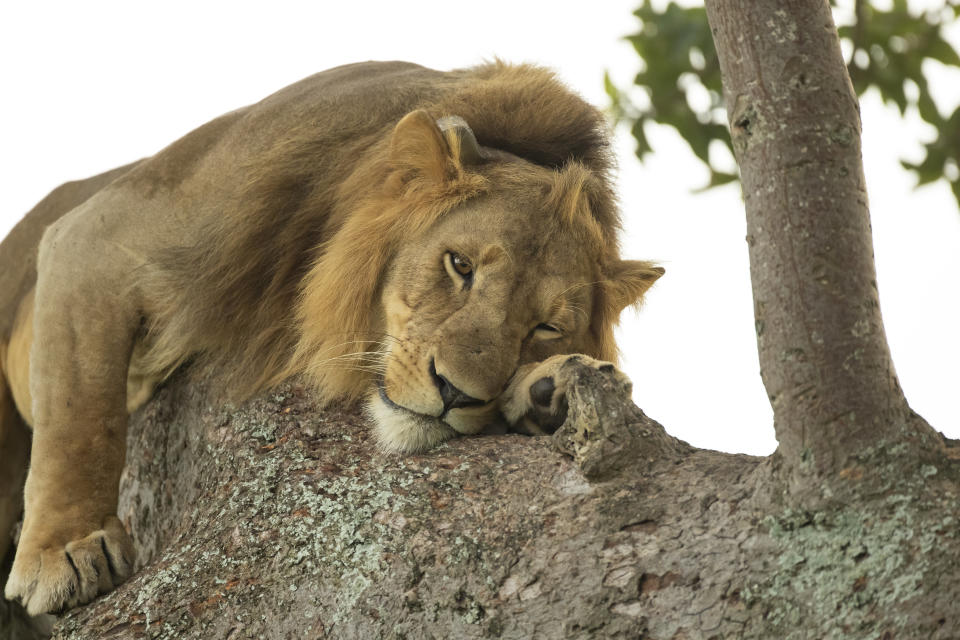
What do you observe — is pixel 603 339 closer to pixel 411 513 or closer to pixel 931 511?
pixel 411 513

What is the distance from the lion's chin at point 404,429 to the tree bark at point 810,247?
1.42 meters

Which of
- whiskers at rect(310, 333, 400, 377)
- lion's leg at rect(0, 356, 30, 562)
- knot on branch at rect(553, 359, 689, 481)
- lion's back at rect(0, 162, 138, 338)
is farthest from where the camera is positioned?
lion's back at rect(0, 162, 138, 338)

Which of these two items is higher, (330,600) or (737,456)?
(737,456)

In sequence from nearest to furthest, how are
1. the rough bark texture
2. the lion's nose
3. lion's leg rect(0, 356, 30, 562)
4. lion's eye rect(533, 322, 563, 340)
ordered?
1. the rough bark texture
2. the lion's nose
3. lion's eye rect(533, 322, 563, 340)
4. lion's leg rect(0, 356, 30, 562)

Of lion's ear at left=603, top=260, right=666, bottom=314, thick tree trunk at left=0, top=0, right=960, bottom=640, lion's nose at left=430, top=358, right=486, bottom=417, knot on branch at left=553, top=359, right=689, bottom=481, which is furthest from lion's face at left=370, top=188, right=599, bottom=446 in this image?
knot on branch at left=553, top=359, right=689, bottom=481

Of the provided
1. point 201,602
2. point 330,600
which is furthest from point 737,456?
point 201,602

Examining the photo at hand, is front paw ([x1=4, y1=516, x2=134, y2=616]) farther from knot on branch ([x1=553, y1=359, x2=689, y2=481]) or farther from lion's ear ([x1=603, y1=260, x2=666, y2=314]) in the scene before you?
lion's ear ([x1=603, y1=260, x2=666, y2=314])

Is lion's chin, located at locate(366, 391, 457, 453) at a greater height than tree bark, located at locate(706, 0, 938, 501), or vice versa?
tree bark, located at locate(706, 0, 938, 501)

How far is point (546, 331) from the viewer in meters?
4.40

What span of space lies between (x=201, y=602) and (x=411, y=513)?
654 millimetres

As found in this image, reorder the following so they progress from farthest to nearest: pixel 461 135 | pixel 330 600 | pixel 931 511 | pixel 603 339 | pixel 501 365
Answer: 1. pixel 603 339
2. pixel 461 135
3. pixel 501 365
4. pixel 330 600
5. pixel 931 511

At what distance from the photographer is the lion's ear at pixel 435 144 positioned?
453 cm

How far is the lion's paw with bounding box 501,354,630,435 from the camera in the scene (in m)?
3.77

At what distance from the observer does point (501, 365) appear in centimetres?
405
